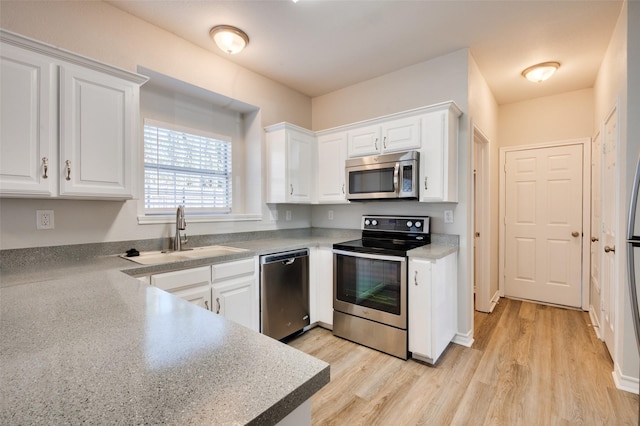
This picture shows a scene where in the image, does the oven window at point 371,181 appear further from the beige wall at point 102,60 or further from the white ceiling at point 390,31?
the beige wall at point 102,60

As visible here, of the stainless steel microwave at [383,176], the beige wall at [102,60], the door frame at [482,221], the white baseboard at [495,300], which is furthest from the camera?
the white baseboard at [495,300]

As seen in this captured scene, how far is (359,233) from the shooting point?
3.41 meters

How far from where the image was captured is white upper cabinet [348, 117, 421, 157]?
269cm

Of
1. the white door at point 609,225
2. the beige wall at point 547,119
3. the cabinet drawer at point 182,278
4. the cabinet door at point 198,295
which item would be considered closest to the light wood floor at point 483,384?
the white door at point 609,225

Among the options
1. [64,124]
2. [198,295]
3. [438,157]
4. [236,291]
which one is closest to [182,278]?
[198,295]

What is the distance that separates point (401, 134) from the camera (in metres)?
2.74

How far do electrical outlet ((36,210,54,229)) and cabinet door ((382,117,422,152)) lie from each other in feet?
8.57

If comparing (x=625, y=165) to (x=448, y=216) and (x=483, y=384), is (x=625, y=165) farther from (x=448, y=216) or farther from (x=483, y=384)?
(x=483, y=384)

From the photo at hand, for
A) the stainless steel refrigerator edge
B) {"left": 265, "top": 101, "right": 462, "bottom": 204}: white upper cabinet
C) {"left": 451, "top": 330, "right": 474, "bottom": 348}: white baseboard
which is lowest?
{"left": 451, "top": 330, "right": 474, "bottom": 348}: white baseboard

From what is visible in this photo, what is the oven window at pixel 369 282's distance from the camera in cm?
245

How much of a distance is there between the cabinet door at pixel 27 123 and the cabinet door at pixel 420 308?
2.46 metres

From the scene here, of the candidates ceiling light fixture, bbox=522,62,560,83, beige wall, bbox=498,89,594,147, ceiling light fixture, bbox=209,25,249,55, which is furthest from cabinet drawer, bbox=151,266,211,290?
beige wall, bbox=498,89,594,147

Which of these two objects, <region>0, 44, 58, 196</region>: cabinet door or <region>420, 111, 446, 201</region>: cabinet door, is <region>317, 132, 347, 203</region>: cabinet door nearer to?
<region>420, 111, 446, 201</region>: cabinet door

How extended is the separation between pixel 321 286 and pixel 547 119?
357 centimetres
